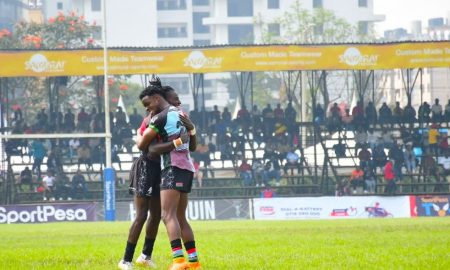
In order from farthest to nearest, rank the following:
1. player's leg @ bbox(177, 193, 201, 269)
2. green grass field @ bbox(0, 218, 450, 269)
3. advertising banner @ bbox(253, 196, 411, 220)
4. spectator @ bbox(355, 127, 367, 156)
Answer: spectator @ bbox(355, 127, 367, 156)
advertising banner @ bbox(253, 196, 411, 220)
green grass field @ bbox(0, 218, 450, 269)
player's leg @ bbox(177, 193, 201, 269)

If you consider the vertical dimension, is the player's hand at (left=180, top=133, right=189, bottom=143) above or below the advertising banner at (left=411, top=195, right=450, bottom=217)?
above

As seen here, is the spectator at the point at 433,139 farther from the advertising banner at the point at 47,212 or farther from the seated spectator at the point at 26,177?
the seated spectator at the point at 26,177

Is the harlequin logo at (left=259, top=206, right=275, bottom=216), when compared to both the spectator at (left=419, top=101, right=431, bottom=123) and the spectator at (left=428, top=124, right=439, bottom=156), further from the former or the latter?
the spectator at (left=428, top=124, right=439, bottom=156)

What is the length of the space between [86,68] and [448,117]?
14.3 metres

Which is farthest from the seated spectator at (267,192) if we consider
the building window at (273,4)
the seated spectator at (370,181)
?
the building window at (273,4)

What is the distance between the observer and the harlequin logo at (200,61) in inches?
1528

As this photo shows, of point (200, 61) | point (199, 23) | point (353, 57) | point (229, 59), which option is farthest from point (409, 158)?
point (199, 23)

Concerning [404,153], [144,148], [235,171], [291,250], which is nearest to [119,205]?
[235,171]

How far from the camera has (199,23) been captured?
119m

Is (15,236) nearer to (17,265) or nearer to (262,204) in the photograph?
(17,265)

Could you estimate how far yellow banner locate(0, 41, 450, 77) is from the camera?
38.5 metres

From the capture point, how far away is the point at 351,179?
40438 mm

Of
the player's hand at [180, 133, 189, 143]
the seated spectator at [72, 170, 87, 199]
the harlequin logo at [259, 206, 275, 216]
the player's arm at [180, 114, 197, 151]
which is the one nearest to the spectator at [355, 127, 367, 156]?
the harlequin logo at [259, 206, 275, 216]

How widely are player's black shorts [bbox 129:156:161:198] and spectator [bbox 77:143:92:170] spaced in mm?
29732
